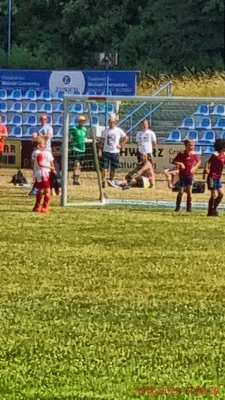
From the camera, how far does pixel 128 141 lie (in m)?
28.7

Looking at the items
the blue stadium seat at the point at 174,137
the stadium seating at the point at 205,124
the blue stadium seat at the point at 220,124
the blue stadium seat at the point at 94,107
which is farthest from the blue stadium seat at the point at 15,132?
the blue stadium seat at the point at 174,137

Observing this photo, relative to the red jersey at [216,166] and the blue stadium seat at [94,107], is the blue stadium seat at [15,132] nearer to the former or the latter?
the blue stadium seat at [94,107]

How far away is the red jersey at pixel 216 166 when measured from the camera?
71.6 feet

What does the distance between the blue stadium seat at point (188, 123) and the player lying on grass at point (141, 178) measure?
167 inches

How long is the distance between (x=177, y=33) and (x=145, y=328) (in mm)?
49109

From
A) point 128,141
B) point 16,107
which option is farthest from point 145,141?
point 16,107

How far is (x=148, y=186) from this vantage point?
26.6 meters

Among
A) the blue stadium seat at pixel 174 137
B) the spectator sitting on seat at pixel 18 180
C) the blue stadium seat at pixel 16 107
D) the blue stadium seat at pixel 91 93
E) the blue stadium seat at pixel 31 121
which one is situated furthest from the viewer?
the blue stadium seat at pixel 91 93

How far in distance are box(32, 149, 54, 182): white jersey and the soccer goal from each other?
1.44m

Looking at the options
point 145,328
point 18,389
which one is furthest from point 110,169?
point 18,389

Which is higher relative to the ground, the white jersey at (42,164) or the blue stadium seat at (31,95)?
the blue stadium seat at (31,95)

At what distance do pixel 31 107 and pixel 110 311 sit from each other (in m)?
25.6

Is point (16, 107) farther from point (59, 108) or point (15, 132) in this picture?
point (59, 108)

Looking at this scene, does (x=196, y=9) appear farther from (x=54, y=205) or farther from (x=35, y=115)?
(x=54, y=205)
